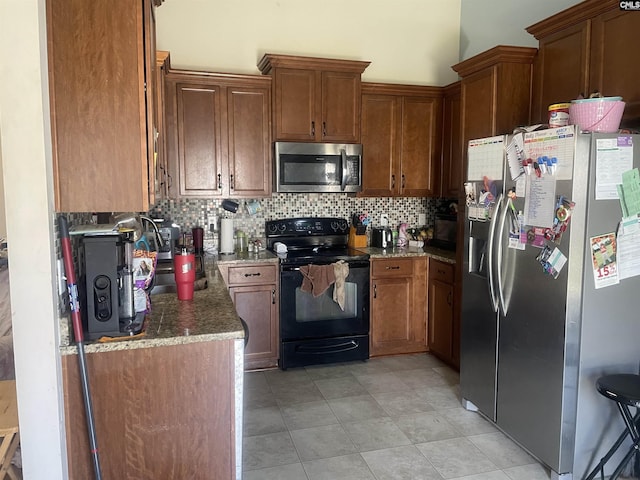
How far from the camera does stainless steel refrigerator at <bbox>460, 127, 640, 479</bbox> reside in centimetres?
219

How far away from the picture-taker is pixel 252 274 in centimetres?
366

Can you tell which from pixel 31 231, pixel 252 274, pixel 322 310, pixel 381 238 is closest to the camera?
pixel 31 231

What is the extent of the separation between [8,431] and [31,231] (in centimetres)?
85

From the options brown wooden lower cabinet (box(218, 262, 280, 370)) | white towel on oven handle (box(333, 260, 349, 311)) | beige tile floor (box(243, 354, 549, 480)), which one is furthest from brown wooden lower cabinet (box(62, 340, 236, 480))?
white towel on oven handle (box(333, 260, 349, 311))

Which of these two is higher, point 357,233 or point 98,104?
point 98,104

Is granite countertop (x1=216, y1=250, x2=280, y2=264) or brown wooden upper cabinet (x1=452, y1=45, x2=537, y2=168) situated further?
granite countertop (x1=216, y1=250, x2=280, y2=264)

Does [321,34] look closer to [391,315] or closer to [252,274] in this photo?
[252,274]

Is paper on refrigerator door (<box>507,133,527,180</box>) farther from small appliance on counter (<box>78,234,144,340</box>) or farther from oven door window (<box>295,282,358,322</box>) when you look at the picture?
small appliance on counter (<box>78,234,144,340</box>)

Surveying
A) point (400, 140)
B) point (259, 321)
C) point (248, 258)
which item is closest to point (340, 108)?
point (400, 140)

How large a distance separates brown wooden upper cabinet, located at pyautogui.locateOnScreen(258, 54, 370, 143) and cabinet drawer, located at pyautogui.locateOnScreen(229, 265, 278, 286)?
1.03 meters

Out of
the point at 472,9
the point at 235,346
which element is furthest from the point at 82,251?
the point at 472,9

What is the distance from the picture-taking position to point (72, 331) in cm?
177

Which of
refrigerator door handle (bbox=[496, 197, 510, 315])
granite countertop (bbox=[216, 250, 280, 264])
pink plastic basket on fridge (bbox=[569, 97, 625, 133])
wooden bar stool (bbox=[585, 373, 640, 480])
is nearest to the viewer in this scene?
wooden bar stool (bbox=[585, 373, 640, 480])

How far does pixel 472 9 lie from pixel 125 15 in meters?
3.60
